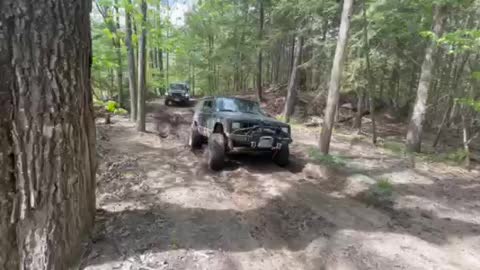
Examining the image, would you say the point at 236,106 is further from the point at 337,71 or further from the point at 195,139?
the point at 337,71

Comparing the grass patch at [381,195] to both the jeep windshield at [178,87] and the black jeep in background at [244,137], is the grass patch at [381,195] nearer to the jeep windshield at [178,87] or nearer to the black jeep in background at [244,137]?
the black jeep in background at [244,137]

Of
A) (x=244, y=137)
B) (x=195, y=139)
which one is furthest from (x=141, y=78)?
(x=244, y=137)

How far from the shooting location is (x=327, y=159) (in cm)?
713

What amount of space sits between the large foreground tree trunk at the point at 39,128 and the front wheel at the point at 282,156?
4.70m

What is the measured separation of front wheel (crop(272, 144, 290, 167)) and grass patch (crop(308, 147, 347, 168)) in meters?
0.82

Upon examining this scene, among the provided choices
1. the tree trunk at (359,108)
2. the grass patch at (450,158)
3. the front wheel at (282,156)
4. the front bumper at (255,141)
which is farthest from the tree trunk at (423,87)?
the front bumper at (255,141)

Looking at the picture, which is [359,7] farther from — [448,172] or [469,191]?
[469,191]

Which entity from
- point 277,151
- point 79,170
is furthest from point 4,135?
point 277,151

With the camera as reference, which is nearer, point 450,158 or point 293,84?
point 450,158

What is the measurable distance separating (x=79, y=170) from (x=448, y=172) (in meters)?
8.87

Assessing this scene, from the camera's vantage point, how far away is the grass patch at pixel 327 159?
6883 millimetres

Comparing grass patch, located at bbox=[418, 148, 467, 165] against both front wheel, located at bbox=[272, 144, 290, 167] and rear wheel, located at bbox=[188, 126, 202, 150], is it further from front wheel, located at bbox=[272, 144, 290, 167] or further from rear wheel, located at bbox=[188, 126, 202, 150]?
rear wheel, located at bbox=[188, 126, 202, 150]

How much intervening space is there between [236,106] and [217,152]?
1.78 m

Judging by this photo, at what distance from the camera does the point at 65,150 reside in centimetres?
254
